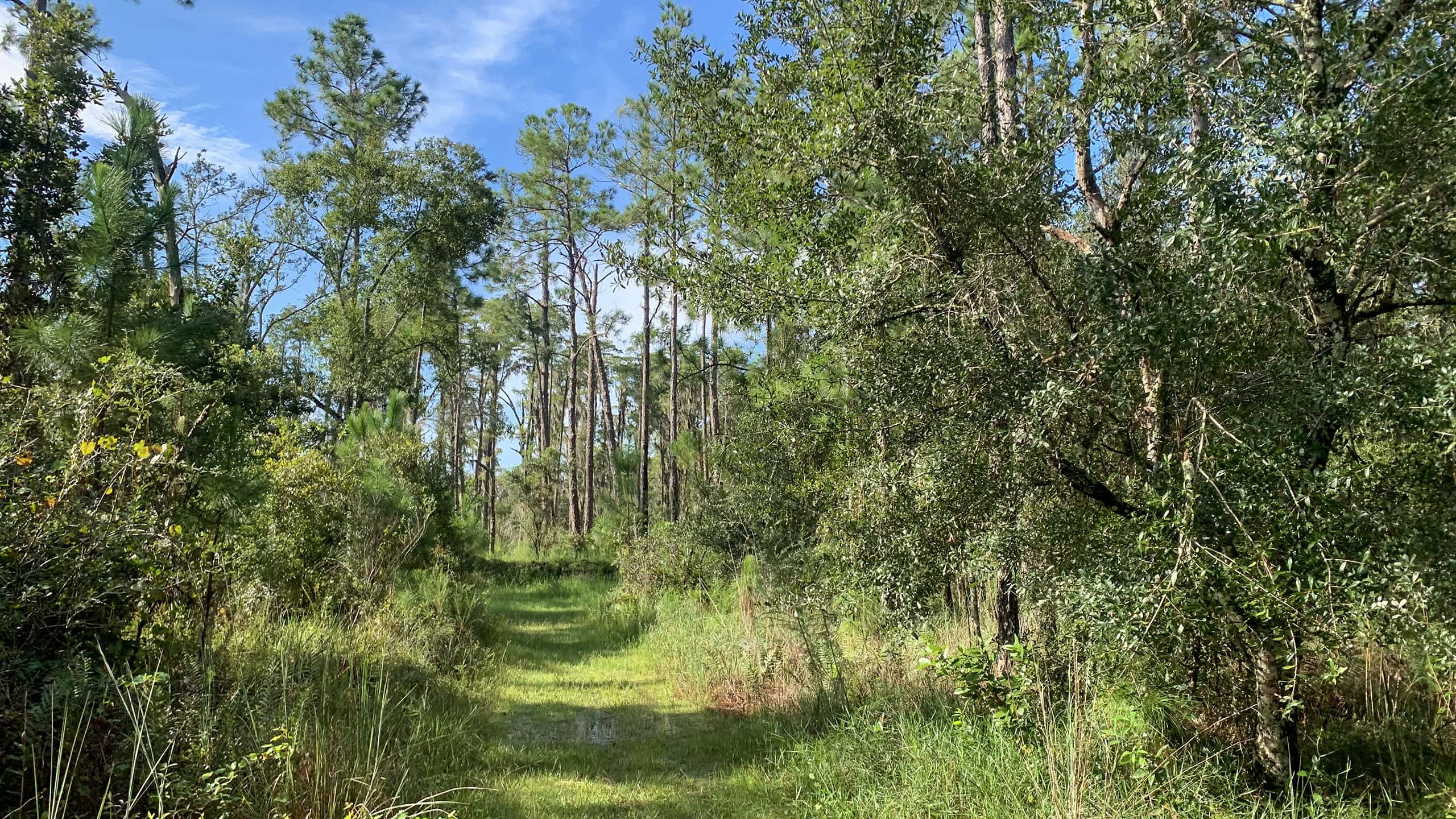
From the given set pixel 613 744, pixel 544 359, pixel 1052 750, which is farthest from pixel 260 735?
pixel 544 359

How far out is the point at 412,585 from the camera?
9.12 metres

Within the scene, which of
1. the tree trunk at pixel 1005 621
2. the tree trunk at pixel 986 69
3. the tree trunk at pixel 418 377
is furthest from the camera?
the tree trunk at pixel 418 377

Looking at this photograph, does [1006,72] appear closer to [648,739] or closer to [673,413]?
[648,739]

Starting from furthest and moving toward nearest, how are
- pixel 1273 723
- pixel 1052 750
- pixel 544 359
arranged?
1. pixel 544 359
2. pixel 1273 723
3. pixel 1052 750

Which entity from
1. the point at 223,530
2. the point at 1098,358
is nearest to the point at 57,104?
the point at 223,530

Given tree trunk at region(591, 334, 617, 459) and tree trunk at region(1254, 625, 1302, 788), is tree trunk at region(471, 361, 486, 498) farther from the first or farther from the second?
tree trunk at region(1254, 625, 1302, 788)

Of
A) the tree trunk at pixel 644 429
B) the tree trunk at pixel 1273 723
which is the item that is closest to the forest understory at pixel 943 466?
the tree trunk at pixel 1273 723

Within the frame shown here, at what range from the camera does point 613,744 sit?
562cm

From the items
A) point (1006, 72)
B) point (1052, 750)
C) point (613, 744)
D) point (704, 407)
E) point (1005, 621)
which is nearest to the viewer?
point (1052, 750)

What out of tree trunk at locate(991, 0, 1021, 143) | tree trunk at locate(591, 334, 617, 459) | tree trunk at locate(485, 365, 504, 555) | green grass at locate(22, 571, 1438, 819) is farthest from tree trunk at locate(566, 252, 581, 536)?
tree trunk at locate(991, 0, 1021, 143)

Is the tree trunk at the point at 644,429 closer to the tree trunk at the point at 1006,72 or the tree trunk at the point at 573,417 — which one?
the tree trunk at the point at 573,417

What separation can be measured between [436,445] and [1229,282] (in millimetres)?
12581

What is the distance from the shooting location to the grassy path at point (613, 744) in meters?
4.41

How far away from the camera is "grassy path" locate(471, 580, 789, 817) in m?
4.41
